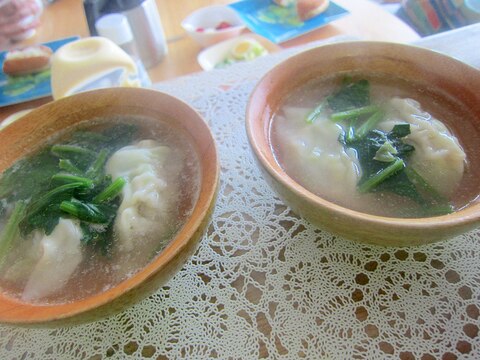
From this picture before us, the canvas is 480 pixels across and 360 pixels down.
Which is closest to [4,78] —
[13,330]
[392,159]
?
[13,330]

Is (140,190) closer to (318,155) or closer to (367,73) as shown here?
(318,155)

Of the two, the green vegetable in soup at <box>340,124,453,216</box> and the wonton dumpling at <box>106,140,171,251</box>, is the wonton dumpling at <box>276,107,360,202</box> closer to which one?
the green vegetable in soup at <box>340,124,453,216</box>

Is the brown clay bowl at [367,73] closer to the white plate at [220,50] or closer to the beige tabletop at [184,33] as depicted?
the beige tabletop at [184,33]

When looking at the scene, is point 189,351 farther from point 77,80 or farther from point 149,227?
point 77,80

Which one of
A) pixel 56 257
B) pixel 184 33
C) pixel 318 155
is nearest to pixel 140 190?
pixel 56 257

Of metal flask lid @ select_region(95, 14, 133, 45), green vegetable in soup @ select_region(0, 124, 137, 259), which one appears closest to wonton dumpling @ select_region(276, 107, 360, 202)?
green vegetable in soup @ select_region(0, 124, 137, 259)

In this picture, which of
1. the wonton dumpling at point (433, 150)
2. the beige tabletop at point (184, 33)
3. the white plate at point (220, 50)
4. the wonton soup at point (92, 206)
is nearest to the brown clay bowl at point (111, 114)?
the wonton soup at point (92, 206)
